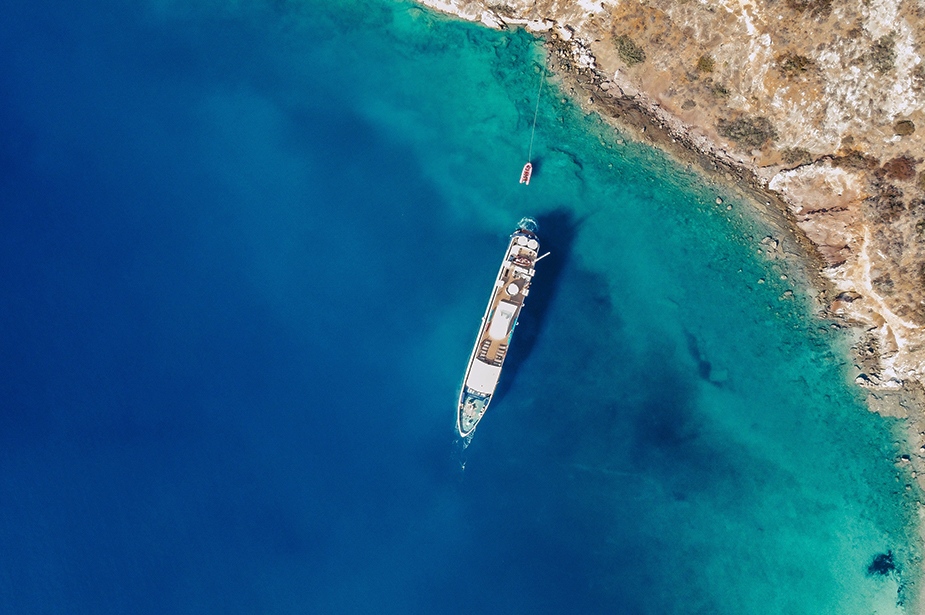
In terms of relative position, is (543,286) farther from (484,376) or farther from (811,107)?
(811,107)

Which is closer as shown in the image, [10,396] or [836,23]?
[836,23]

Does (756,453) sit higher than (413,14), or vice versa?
(413,14)

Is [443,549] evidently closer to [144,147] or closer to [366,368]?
[366,368]

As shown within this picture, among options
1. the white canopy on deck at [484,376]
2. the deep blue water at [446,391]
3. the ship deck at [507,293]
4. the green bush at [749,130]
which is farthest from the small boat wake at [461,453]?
the green bush at [749,130]

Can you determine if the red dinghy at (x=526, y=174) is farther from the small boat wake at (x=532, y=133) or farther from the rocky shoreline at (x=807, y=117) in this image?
the rocky shoreline at (x=807, y=117)

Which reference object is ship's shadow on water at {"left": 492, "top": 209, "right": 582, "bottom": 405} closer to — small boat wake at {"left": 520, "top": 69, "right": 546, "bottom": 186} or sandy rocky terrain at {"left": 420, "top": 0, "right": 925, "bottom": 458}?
small boat wake at {"left": 520, "top": 69, "right": 546, "bottom": 186}

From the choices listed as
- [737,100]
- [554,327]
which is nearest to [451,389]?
[554,327]

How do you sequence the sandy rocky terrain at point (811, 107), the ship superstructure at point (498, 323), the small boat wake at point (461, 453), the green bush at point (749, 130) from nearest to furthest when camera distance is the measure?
the sandy rocky terrain at point (811, 107) → the ship superstructure at point (498, 323) → the green bush at point (749, 130) → the small boat wake at point (461, 453)
